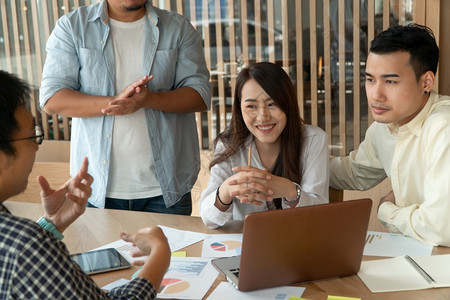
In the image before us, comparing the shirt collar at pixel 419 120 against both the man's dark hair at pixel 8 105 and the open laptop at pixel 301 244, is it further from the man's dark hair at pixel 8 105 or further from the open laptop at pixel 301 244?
the man's dark hair at pixel 8 105

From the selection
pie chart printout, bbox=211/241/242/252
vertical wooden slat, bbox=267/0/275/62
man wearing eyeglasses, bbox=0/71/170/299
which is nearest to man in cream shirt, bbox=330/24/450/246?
pie chart printout, bbox=211/241/242/252

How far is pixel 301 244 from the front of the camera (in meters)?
1.50

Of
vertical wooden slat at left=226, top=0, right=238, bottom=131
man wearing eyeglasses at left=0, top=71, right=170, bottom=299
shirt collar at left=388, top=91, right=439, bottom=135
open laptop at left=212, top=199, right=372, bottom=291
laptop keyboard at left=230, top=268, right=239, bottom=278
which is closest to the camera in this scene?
man wearing eyeglasses at left=0, top=71, right=170, bottom=299

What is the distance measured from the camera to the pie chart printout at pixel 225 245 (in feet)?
6.02

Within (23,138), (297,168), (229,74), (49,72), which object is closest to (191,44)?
(49,72)

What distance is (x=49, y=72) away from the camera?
2521 millimetres

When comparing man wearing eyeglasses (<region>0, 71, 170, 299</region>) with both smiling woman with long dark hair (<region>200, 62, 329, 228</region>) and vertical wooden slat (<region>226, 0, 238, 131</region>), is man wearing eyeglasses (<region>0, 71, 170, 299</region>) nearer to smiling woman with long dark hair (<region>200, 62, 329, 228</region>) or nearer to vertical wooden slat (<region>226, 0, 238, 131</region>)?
smiling woman with long dark hair (<region>200, 62, 329, 228</region>)

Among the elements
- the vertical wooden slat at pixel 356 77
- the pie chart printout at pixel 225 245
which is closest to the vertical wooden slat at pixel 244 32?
the vertical wooden slat at pixel 356 77

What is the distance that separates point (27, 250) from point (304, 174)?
4.51 feet

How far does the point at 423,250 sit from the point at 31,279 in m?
1.25

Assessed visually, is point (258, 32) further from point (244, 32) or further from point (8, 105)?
point (8, 105)

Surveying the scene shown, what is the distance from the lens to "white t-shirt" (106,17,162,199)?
2516mm

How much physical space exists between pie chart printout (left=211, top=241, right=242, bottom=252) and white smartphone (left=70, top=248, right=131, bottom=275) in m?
0.30

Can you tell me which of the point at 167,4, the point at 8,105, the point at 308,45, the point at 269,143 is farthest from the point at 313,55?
the point at 8,105
